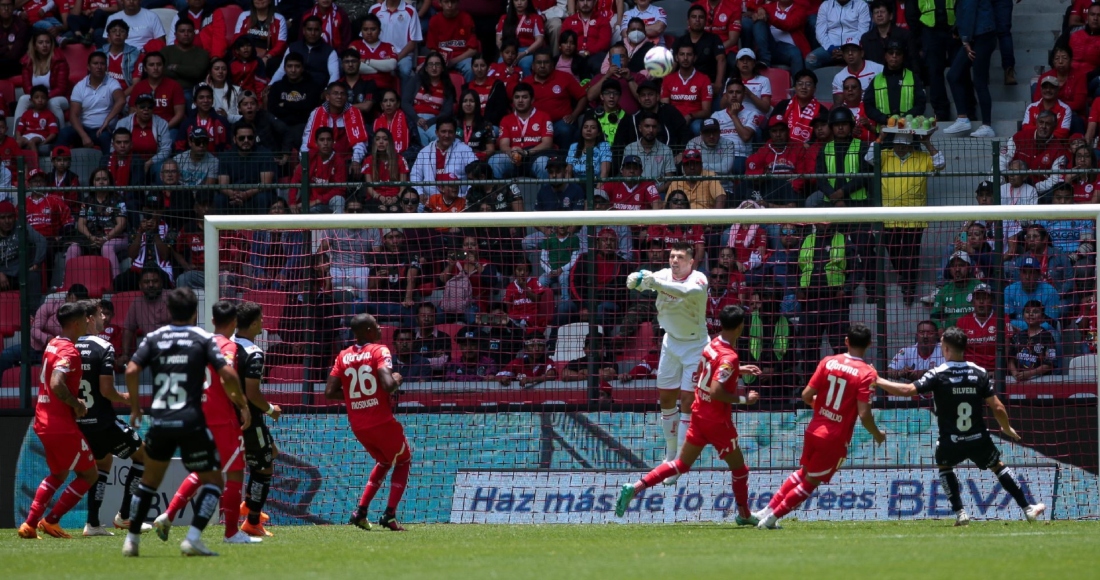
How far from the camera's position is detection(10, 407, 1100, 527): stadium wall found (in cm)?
1255

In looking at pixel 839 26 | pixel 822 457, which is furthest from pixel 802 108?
pixel 822 457

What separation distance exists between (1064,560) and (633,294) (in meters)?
5.93

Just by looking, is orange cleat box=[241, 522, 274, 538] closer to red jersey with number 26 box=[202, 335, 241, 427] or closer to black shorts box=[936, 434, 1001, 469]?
red jersey with number 26 box=[202, 335, 241, 427]

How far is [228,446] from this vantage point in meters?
9.78

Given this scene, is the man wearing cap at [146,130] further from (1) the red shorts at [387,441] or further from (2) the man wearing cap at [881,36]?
(2) the man wearing cap at [881,36]

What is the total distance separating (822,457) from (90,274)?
8.18m

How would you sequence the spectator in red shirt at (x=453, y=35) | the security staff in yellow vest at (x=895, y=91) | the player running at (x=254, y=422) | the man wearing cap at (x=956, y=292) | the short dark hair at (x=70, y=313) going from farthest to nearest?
the spectator in red shirt at (x=453, y=35), the security staff in yellow vest at (x=895, y=91), the man wearing cap at (x=956, y=292), the short dark hair at (x=70, y=313), the player running at (x=254, y=422)

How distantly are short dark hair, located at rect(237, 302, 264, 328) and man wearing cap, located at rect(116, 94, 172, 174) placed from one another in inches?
280

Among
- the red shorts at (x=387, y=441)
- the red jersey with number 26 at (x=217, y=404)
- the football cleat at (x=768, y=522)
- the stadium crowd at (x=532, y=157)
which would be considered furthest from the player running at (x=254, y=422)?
the football cleat at (x=768, y=522)

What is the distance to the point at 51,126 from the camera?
59.5 feet

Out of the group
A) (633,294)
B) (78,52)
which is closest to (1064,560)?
(633,294)

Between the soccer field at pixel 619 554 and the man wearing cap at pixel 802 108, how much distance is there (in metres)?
5.85

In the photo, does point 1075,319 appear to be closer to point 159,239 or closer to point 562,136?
point 562,136

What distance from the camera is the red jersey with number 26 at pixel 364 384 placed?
36.9 ft
